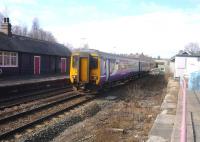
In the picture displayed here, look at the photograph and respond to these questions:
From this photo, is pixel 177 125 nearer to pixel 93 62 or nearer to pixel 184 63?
pixel 93 62

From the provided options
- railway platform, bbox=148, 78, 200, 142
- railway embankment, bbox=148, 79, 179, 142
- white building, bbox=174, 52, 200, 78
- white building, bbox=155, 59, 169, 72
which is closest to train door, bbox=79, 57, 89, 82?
railway platform, bbox=148, 78, 200, 142

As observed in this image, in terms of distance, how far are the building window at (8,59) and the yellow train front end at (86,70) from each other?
11806mm

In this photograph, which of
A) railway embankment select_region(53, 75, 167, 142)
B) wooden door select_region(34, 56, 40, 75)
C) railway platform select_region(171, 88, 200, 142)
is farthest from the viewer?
wooden door select_region(34, 56, 40, 75)

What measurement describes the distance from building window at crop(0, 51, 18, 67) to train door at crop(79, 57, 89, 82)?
1201cm

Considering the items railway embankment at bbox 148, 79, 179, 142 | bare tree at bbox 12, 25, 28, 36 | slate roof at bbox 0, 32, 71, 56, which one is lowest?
railway embankment at bbox 148, 79, 179, 142

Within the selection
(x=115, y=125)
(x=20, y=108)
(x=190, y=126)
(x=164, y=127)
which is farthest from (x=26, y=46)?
(x=190, y=126)

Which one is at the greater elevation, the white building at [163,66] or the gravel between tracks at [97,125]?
the white building at [163,66]

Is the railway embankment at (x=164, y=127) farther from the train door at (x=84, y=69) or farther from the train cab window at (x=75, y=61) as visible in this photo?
the train cab window at (x=75, y=61)

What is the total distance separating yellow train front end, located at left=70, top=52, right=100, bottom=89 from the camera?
67.4 feet

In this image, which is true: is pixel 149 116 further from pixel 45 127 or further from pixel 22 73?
pixel 22 73

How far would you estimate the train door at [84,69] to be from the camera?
20594 mm

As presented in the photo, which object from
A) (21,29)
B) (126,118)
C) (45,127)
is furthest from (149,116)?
(21,29)

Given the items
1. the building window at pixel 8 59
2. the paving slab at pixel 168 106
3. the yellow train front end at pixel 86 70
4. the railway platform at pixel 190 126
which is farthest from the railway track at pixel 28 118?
the building window at pixel 8 59

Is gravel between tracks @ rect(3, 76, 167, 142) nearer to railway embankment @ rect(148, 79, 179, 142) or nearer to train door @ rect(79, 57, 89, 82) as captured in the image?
railway embankment @ rect(148, 79, 179, 142)
